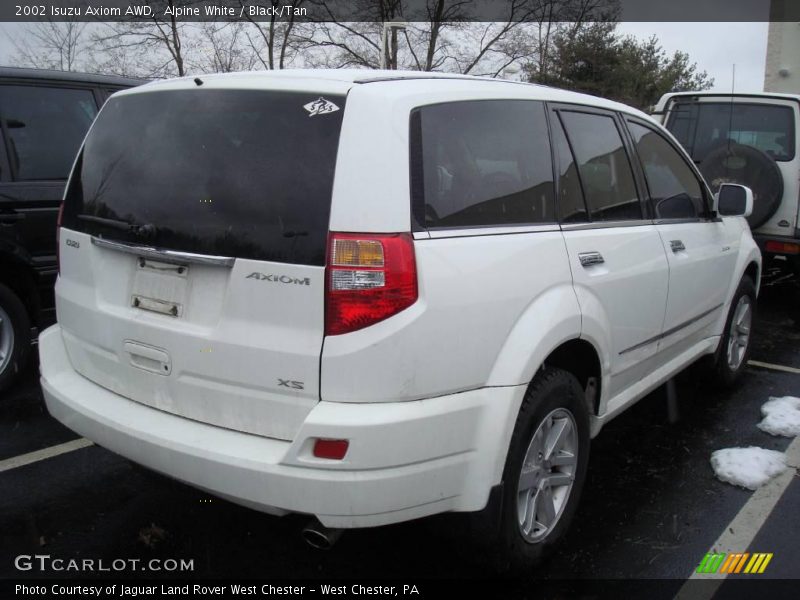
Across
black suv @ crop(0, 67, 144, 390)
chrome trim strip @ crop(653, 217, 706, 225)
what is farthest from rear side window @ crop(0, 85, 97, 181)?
chrome trim strip @ crop(653, 217, 706, 225)

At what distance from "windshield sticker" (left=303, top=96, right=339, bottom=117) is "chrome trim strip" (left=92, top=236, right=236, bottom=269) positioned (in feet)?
1.76

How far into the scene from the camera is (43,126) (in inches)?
178

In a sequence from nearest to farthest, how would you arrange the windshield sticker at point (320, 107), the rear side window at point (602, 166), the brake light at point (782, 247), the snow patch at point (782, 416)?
the windshield sticker at point (320, 107)
the rear side window at point (602, 166)
the snow patch at point (782, 416)
the brake light at point (782, 247)

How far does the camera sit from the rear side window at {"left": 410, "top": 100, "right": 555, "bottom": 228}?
2.23 m

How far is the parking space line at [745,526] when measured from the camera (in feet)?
8.68

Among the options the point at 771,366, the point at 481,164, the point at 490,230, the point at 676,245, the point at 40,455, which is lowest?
the point at 771,366

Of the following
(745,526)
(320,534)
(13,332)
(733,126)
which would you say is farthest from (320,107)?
(733,126)

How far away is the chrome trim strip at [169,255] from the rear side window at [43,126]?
237 centimetres

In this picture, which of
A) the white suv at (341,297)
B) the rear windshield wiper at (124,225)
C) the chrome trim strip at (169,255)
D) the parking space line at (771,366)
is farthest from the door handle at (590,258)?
the parking space line at (771,366)

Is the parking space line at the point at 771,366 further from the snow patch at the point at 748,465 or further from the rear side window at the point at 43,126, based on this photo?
the rear side window at the point at 43,126

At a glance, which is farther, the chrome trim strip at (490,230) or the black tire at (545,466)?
the black tire at (545,466)

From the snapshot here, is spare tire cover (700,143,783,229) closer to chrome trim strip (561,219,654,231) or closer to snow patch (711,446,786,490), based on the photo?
snow patch (711,446,786,490)

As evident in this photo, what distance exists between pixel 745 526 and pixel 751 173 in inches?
180

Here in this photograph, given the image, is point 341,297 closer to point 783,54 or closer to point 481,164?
point 481,164
